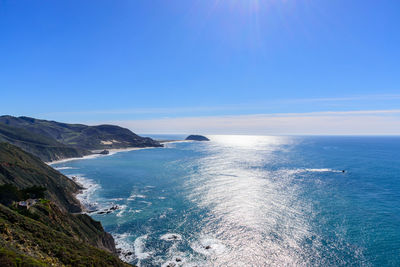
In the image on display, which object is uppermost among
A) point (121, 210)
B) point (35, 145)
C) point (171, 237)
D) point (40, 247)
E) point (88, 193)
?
point (35, 145)

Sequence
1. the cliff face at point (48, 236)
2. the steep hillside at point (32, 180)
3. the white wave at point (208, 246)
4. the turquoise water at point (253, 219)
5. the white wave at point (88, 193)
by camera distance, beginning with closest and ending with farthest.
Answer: the cliff face at point (48, 236)
the turquoise water at point (253, 219)
the white wave at point (208, 246)
the steep hillside at point (32, 180)
the white wave at point (88, 193)

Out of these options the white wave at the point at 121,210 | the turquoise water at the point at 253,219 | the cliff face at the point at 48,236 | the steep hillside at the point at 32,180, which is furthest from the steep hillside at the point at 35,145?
the white wave at the point at 121,210

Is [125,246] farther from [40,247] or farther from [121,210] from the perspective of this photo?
[40,247]

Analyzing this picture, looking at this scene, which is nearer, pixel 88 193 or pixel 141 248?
pixel 141 248

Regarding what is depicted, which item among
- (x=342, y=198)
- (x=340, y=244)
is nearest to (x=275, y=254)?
(x=340, y=244)

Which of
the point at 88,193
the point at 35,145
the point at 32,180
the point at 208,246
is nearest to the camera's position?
the point at 208,246

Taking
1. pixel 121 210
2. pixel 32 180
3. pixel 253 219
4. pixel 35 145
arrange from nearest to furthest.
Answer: pixel 253 219 < pixel 121 210 < pixel 32 180 < pixel 35 145

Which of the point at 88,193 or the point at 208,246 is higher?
the point at 88,193

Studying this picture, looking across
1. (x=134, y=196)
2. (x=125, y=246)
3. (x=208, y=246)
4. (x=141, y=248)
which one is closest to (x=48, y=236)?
(x=125, y=246)

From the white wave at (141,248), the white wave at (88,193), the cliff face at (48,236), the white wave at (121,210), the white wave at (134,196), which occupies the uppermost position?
the cliff face at (48,236)

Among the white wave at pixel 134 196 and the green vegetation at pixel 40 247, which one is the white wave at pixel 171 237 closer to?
the green vegetation at pixel 40 247
